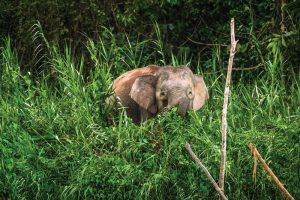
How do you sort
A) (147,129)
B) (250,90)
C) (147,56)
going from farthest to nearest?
(147,56) → (250,90) → (147,129)

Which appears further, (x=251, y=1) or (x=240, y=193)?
(x=251, y=1)

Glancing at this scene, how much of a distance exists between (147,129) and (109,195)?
0.80 metres

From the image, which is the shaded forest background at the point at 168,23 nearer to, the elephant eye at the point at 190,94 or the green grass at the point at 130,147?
the green grass at the point at 130,147

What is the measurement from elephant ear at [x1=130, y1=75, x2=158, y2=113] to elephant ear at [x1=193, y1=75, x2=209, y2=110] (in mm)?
355

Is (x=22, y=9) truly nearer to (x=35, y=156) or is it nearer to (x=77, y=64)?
(x=77, y=64)

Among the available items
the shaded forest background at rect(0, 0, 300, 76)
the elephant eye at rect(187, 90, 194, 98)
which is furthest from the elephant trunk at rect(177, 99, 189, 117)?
the shaded forest background at rect(0, 0, 300, 76)

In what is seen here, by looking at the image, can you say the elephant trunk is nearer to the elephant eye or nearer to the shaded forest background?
the elephant eye

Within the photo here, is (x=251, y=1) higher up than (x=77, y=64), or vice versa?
(x=251, y=1)

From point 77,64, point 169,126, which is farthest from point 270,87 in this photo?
point 77,64

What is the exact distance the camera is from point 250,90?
369 inches

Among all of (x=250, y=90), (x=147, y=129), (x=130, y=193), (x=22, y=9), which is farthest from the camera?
(x=22, y=9)

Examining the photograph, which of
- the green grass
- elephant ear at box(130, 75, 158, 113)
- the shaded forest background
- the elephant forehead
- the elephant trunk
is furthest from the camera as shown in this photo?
the shaded forest background

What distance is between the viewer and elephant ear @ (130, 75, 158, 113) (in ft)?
27.8

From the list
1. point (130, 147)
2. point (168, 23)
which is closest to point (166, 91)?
point (130, 147)
